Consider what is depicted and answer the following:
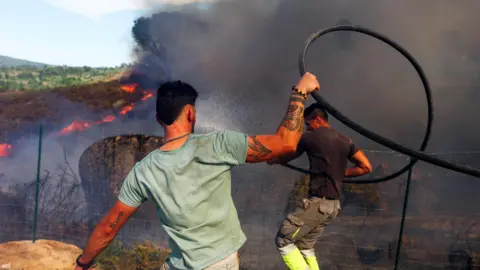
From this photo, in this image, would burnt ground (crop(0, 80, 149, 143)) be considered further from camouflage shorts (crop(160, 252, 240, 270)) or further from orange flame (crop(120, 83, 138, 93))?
camouflage shorts (crop(160, 252, 240, 270))

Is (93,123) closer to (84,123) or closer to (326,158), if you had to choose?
(84,123)

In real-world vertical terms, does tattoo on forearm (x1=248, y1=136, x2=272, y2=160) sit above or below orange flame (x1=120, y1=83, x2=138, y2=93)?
below

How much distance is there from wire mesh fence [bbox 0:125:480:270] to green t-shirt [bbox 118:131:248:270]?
4.69 m

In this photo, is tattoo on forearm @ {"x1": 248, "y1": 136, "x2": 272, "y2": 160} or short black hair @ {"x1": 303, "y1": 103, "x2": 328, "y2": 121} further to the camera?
short black hair @ {"x1": 303, "y1": 103, "x2": 328, "y2": 121}

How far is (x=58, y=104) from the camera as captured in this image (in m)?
22.4

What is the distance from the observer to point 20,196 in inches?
416

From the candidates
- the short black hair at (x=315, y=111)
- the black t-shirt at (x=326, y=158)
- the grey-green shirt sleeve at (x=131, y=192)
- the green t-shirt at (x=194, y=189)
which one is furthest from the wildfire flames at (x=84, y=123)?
the green t-shirt at (x=194, y=189)

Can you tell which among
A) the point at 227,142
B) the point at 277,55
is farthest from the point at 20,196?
the point at 277,55

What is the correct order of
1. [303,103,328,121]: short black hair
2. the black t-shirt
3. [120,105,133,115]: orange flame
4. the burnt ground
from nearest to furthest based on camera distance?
the black t-shirt, [303,103,328,121]: short black hair, [120,105,133,115]: orange flame, the burnt ground

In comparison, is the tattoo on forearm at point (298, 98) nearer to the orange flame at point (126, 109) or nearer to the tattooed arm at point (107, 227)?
the tattooed arm at point (107, 227)

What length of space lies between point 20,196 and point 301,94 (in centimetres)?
1013

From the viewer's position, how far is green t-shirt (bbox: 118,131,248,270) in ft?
8.07

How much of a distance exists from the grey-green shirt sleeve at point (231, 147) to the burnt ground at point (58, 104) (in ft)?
47.7

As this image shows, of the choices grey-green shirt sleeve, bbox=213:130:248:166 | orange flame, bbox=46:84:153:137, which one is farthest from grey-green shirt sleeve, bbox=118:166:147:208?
orange flame, bbox=46:84:153:137
